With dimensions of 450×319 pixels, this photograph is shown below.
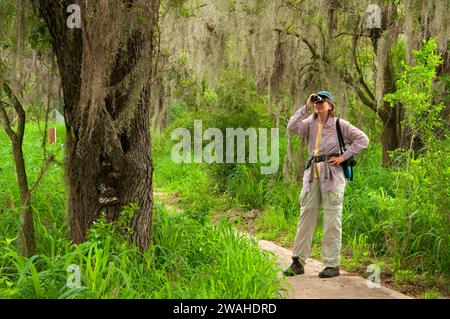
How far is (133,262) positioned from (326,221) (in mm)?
1882

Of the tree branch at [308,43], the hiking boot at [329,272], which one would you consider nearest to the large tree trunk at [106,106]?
the hiking boot at [329,272]

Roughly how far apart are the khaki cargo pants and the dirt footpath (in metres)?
0.18

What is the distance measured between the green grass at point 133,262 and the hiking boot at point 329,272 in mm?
548

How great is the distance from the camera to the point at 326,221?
512 centimetres

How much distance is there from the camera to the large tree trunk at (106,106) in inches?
157

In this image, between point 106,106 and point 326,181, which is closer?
point 106,106

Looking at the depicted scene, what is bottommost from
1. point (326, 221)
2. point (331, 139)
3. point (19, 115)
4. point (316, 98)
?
point (326, 221)

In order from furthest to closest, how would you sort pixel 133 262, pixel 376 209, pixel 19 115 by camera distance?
1. pixel 376 209
2. pixel 19 115
3. pixel 133 262

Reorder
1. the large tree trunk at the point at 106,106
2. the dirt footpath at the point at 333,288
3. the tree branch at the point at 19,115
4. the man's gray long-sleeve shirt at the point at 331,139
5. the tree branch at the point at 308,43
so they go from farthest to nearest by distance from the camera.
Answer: the tree branch at the point at 308,43
the man's gray long-sleeve shirt at the point at 331,139
the tree branch at the point at 19,115
the dirt footpath at the point at 333,288
the large tree trunk at the point at 106,106

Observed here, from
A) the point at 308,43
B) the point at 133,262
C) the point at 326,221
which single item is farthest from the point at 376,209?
the point at 133,262

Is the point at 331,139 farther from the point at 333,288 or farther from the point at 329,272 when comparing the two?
the point at 333,288

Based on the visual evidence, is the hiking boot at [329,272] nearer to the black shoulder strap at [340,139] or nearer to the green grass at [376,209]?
the green grass at [376,209]
